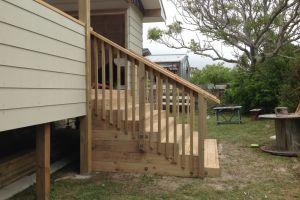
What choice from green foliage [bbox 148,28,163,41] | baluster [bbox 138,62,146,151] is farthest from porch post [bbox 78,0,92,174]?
green foliage [bbox 148,28,163,41]

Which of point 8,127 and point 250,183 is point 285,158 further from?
point 8,127

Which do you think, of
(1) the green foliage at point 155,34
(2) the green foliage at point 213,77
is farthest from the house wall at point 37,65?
(2) the green foliage at point 213,77

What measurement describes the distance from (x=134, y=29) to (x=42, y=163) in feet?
14.3

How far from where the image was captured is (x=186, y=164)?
512 cm

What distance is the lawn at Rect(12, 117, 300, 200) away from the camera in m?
4.30

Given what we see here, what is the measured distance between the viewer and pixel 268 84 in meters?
12.9

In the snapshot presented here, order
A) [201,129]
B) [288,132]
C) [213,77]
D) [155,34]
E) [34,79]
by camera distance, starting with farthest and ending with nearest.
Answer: [213,77] < [155,34] < [288,132] < [201,129] < [34,79]

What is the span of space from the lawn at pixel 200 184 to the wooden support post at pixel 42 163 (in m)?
0.23

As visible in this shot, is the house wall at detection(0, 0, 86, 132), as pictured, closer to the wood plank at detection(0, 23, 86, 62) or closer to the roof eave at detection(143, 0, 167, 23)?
the wood plank at detection(0, 23, 86, 62)

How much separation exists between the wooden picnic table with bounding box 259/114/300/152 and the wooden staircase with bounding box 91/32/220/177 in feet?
6.29

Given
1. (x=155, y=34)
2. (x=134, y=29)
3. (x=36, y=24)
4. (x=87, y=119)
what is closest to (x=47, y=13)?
(x=36, y=24)

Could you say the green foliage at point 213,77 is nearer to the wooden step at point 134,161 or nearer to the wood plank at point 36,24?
the wooden step at point 134,161

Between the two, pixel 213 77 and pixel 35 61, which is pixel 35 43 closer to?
pixel 35 61

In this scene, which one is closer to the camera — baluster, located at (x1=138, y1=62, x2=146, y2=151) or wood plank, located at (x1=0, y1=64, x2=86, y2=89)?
wood plank, located at (x1=0, y1=64, x2=86, y2=89)
